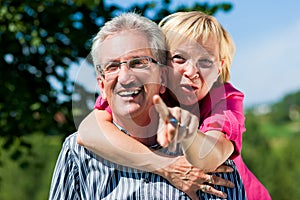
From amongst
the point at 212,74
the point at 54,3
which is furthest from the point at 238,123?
the point at 54,3

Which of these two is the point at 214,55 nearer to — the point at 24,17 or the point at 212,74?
the point at 212,74

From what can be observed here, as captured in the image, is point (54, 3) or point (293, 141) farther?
point (293, 141)

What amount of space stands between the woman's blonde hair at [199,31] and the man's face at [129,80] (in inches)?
5.9

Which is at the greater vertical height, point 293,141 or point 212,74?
point 212,74

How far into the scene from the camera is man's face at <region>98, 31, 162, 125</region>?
1660mm

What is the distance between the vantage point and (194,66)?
5.99 feet

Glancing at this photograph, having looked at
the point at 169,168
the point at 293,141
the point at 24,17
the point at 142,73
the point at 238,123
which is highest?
the point at 24,17

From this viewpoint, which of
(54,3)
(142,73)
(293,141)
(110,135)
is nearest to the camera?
(142,73)

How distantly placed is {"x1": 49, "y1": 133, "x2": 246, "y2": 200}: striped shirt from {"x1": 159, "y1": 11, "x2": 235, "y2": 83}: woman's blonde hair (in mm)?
374

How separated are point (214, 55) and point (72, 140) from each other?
0.53m

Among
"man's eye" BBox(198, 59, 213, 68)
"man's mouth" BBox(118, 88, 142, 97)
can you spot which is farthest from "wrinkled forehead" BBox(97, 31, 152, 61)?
"man's eye" BBox(198, 59, 213, 68)

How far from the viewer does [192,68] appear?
5.95 feet

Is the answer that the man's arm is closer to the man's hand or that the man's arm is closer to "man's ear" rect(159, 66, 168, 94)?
"man's ear" rect(159, 66, 168, 94)

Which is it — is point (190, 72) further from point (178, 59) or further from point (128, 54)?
point (128, 54)
